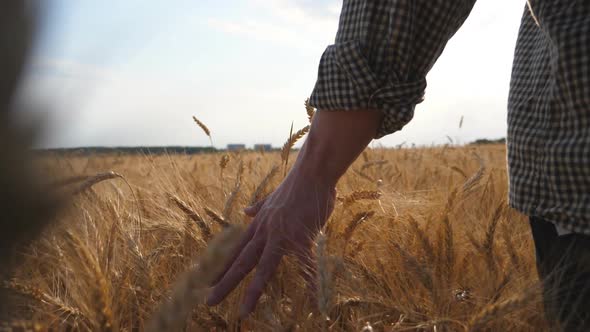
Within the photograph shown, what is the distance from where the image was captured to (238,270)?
2.67 ft

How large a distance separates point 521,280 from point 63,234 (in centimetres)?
74

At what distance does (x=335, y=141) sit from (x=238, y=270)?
28cm

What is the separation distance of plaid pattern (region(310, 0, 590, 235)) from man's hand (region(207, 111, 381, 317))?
0.04m

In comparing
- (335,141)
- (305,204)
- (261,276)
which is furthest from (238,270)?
(335,141)

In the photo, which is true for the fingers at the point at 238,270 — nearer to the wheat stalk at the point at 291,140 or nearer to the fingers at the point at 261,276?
the fingers at the point at 261,276

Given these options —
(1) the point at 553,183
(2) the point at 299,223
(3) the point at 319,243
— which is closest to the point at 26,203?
(3) the point at 319,243

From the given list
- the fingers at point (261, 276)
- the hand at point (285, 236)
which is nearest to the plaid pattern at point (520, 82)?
the hand at point (285, 236)

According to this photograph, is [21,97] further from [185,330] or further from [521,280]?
[521,280]

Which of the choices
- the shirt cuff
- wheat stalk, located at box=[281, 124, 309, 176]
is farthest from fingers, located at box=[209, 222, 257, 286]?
wheat stalk, located at box=[281, 124, 309, 176]

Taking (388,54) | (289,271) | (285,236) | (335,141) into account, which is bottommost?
(289,271)

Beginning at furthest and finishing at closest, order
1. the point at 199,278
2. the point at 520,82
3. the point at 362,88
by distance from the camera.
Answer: the point at 520,82
the point at 362,88
the point at 199,278

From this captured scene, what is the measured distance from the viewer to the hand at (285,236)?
793 mm

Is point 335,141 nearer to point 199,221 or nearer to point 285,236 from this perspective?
point 285,236

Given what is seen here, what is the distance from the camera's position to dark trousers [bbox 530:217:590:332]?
0.67 metres
